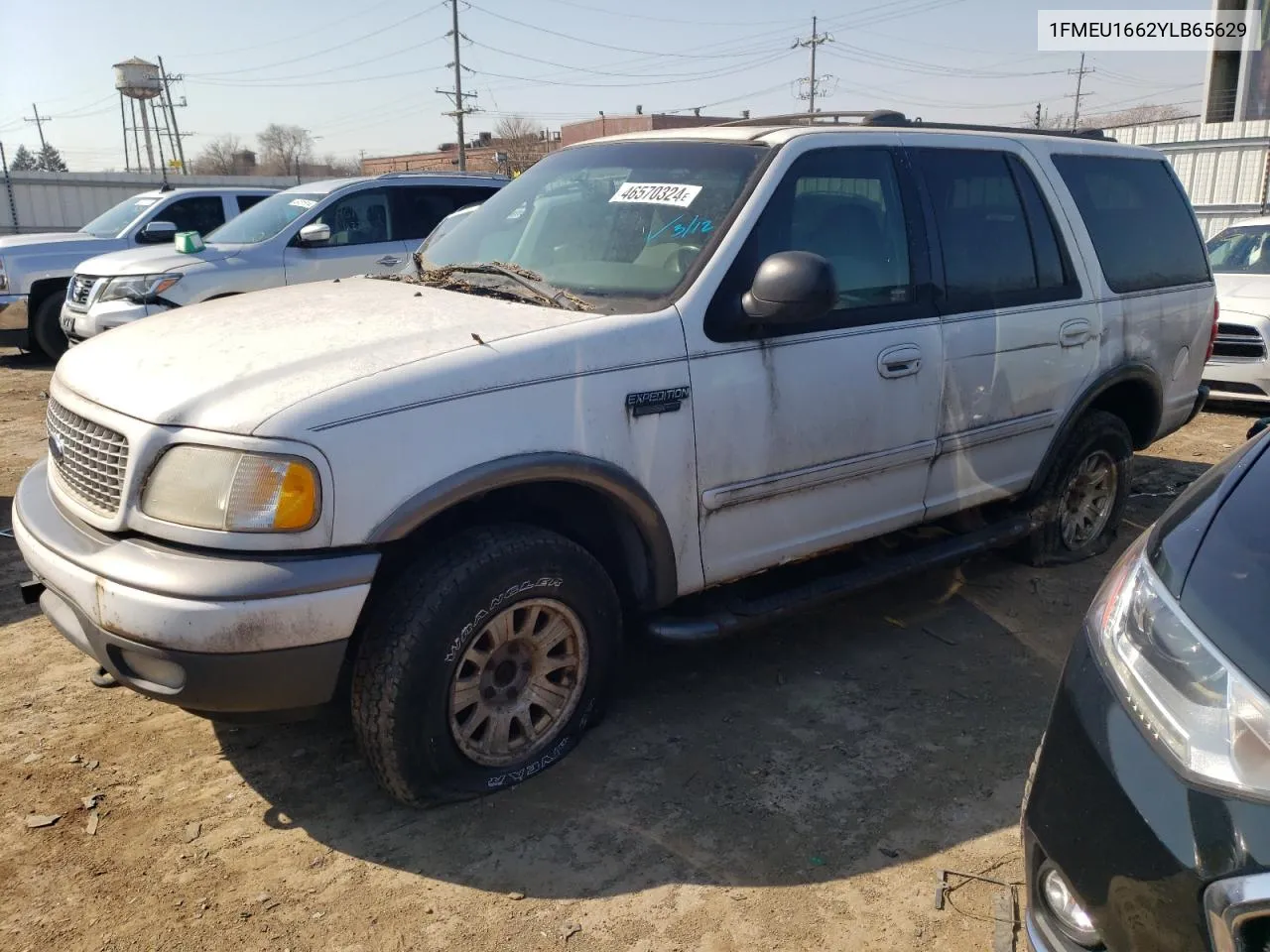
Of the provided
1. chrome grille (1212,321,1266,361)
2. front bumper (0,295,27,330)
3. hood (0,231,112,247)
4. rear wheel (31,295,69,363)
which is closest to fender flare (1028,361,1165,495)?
chrome grille (1212,321,1266,361)

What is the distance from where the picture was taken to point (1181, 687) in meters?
1.79

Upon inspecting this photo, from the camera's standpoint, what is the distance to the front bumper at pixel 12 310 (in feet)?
33.7

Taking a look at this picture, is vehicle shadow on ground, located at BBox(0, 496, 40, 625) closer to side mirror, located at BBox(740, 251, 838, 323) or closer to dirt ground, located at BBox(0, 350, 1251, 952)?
dirt ground, located at BBox(0, 350, 1251, 952)

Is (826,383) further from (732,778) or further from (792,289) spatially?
(732,778)

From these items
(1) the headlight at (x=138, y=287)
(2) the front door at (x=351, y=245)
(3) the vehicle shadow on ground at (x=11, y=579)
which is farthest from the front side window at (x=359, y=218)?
(3) the vehicle shadow on ground at (x=11, y=579)

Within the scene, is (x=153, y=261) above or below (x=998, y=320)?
above

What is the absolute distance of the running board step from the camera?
10.8ft

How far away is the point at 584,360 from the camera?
2.91m

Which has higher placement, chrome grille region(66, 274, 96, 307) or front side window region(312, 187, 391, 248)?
front side window region(312, 187, 391, 248)

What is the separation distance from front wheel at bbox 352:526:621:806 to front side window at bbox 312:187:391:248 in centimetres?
680

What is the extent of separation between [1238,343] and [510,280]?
7.50 meters

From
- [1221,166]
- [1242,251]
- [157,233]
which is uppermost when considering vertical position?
[1221,166]

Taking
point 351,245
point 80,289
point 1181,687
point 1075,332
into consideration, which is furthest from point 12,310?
point 1181,687

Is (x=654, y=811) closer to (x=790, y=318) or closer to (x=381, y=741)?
(x=381, y=741)
